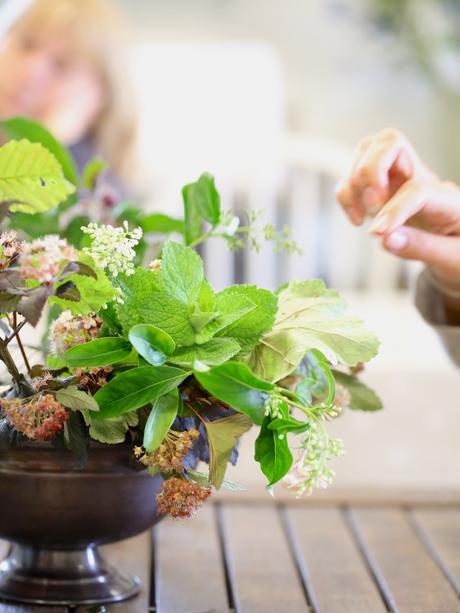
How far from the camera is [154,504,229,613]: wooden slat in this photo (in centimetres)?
71

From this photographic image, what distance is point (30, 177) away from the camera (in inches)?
23.4

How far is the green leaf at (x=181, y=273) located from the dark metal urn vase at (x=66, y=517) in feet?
0.34

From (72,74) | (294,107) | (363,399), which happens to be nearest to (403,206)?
(363,399)

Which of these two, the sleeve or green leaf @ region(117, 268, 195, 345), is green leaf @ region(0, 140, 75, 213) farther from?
the sleeve

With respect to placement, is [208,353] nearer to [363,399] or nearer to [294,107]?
[363,399]

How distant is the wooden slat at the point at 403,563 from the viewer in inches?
28.9

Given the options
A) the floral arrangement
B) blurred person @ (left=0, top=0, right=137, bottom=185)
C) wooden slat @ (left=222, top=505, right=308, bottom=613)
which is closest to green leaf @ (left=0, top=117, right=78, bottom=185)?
the floral arrangement

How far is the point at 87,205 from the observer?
0.90 meters

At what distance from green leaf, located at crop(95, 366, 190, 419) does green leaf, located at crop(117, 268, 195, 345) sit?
3 centimetres

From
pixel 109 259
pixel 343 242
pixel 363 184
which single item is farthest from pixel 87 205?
pixel 343 242

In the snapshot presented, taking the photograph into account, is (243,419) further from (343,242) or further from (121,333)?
(343,242)

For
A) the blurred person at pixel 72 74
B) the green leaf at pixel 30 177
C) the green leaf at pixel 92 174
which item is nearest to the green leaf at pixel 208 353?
the green leaf at pixel 30 177

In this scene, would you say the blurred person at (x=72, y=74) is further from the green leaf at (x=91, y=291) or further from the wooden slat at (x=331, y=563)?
the green leaf at (x=91, y=291)

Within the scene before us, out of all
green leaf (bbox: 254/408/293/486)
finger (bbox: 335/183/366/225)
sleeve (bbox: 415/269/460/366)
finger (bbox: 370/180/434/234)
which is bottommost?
sleeve (bbox: 415/269/460/366)
